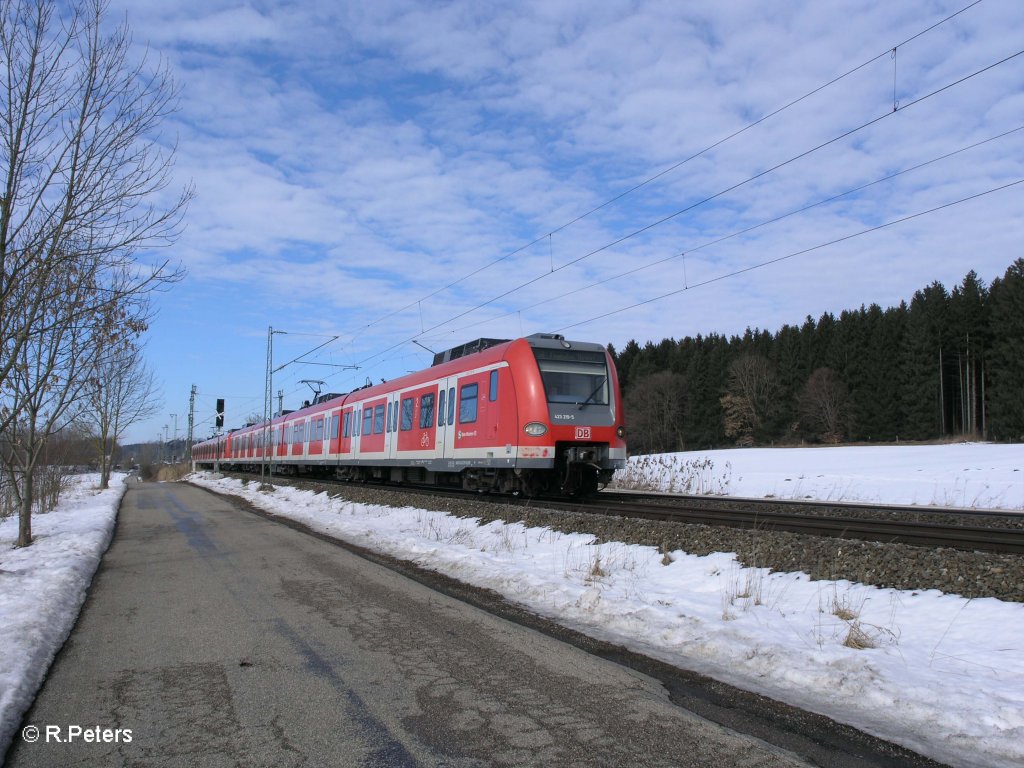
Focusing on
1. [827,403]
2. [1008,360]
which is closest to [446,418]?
[1008,360]

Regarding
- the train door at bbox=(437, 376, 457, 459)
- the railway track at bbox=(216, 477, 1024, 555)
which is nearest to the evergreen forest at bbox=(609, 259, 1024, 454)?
the railway track at bbox=(216, 477, 1024, 555)

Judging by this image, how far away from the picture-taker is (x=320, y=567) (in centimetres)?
883

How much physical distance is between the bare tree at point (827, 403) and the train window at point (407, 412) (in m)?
57.2

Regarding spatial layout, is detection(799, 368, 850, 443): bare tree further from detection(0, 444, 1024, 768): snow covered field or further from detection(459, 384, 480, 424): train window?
detection(0, 444, 1024, 768): snow covered field

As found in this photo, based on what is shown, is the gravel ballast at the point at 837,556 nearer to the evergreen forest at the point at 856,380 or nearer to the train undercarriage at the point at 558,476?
the train undercarriage at the point at 558,476

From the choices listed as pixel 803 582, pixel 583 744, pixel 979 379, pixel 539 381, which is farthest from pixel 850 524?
pixel 979 379

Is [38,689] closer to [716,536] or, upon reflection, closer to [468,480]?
[716,536]

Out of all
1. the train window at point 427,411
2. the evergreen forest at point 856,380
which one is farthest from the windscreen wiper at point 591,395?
the evergreen forest at point 856,380

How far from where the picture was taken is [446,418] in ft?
59.9

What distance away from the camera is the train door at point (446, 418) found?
1788 centimetres

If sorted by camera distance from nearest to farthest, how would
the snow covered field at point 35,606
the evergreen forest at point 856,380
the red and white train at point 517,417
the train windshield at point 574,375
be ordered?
the snow covered field at point 35,606, the red and white train at point 517,417, the train windshield at point 574,375, the evergreen forest at point 856,380

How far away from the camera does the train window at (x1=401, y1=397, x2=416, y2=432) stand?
20922 millimetres

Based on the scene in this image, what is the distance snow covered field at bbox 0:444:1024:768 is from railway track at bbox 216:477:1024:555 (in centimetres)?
225

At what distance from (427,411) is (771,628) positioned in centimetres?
1485
